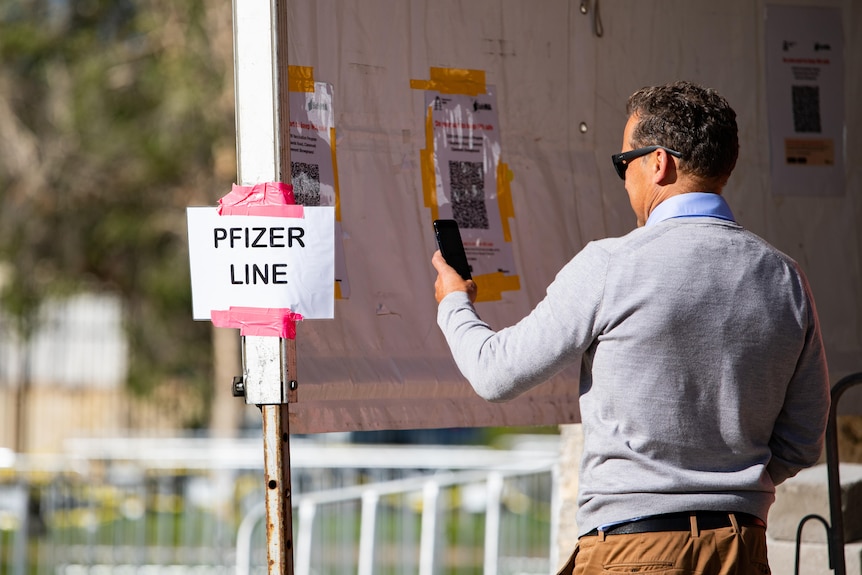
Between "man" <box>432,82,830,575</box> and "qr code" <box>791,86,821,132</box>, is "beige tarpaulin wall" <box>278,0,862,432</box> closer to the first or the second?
"qr code" <box>791,86,821,132</box>

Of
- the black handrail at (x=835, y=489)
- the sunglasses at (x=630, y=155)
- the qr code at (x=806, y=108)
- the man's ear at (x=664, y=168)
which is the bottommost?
the black handrail at (x=835, y=489)

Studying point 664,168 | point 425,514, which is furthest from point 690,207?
point 425,514

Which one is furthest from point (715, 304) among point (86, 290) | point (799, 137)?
point (86, 290)

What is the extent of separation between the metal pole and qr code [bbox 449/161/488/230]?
679 mm

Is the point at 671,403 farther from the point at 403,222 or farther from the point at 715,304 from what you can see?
the point at 403,222

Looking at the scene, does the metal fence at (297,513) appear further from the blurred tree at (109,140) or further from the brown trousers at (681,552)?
the brown trousers at (681,552)

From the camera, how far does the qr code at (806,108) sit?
3.59 metres

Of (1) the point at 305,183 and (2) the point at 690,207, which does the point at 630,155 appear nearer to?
(2) the point at 690,207

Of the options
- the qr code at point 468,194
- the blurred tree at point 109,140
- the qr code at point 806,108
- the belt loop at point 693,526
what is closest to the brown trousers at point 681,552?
the belt loop at point 693,526

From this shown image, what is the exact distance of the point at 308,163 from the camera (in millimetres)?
2635

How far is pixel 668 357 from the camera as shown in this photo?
2.12 meters

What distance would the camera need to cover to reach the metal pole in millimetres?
2338

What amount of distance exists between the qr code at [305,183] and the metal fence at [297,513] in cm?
381

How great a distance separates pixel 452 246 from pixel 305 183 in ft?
1.13
